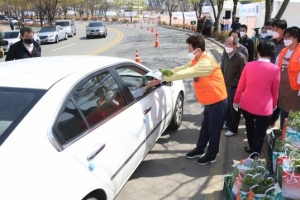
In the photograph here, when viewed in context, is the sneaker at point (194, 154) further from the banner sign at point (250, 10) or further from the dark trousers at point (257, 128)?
the banner sign at point (250, 10)

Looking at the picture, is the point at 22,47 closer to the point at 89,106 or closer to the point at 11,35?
the point at 89,106

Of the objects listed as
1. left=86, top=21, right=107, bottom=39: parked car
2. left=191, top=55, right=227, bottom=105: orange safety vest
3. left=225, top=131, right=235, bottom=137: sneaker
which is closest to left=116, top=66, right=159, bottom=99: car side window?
left=191, top=55, right=227, bottom=105: orange safety vest

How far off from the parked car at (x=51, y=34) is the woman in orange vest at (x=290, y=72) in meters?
20.3

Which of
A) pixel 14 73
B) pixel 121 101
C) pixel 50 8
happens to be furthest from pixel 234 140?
pixel 50 8

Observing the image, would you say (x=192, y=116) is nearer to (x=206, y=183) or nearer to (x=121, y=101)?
(x=206, y=183)

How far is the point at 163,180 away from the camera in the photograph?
3730mm

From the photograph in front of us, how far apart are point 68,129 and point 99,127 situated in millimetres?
371

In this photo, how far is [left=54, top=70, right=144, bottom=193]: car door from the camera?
2.39 m

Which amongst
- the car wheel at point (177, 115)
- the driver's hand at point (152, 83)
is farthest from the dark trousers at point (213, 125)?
the car wheel at point (177, 115)

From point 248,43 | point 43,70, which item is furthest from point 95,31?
point 43,70

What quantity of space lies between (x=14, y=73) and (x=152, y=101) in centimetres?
177

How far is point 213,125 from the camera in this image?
12.8 ft

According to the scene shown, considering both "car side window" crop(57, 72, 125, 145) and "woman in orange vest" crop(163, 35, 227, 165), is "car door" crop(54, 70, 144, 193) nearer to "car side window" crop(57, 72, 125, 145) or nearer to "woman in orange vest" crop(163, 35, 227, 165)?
"car side window" crop(57, 72, 125, 145)

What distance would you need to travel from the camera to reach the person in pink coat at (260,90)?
12.0 ft
